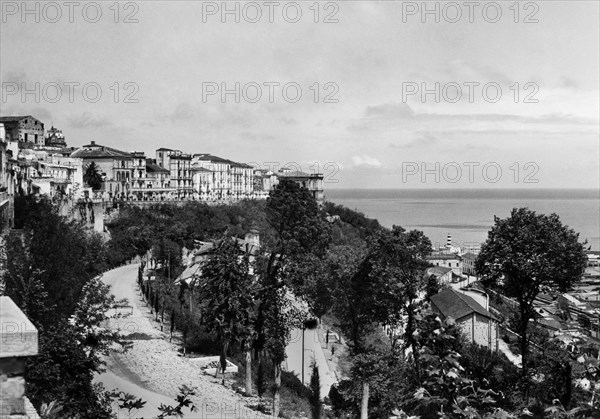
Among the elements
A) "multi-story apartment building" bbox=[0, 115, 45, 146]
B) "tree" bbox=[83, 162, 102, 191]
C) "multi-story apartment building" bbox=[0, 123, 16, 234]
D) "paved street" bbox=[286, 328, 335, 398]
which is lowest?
"paved street" bbox=[286, 328, 335, 398]

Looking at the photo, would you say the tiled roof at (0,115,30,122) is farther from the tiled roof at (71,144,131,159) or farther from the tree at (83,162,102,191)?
the tree at (83,162,102,191)

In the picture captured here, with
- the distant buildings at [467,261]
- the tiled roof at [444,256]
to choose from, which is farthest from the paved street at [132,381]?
the distant buildings at [467,261]

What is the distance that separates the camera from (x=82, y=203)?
167 ft

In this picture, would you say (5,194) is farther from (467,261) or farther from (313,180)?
(313,180)

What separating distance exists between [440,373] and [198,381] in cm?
1621

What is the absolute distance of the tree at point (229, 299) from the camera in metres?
22.5

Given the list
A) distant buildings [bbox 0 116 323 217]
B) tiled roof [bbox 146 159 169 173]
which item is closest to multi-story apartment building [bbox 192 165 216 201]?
distant buildings [bbox 0 116 323 217]

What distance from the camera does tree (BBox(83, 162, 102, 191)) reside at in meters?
63.6

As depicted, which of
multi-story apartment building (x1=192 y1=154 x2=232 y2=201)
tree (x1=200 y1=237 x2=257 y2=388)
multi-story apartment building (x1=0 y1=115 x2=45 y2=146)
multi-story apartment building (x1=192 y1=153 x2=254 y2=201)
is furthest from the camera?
multi-story apartment building (x1=192 y1=154 x2=232 y2=201)

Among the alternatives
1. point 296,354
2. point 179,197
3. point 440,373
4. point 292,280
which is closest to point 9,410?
point 440,373

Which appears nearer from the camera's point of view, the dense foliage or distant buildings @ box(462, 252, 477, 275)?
the dense foliage

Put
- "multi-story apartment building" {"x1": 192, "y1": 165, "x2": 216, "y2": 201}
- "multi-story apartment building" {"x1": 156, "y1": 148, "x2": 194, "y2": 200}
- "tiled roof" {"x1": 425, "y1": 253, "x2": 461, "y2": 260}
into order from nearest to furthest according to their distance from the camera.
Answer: "tiled roof" {"x1": 425, "y1": 253, "x2": 461, "y2": 260}
"multi-story apartment building" {"x1": 156, "y1": 148, "x2": 194, "y2": 200}
"multi-story apartment building" {"x1": 192, "y1": 165, "x2": 216, "y2": 201}

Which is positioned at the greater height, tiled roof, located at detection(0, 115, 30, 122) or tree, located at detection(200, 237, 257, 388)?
tiled roof, located at detection(0, 115, 30, 122)

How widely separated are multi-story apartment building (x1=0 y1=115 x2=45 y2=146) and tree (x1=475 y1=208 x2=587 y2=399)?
192 ft
